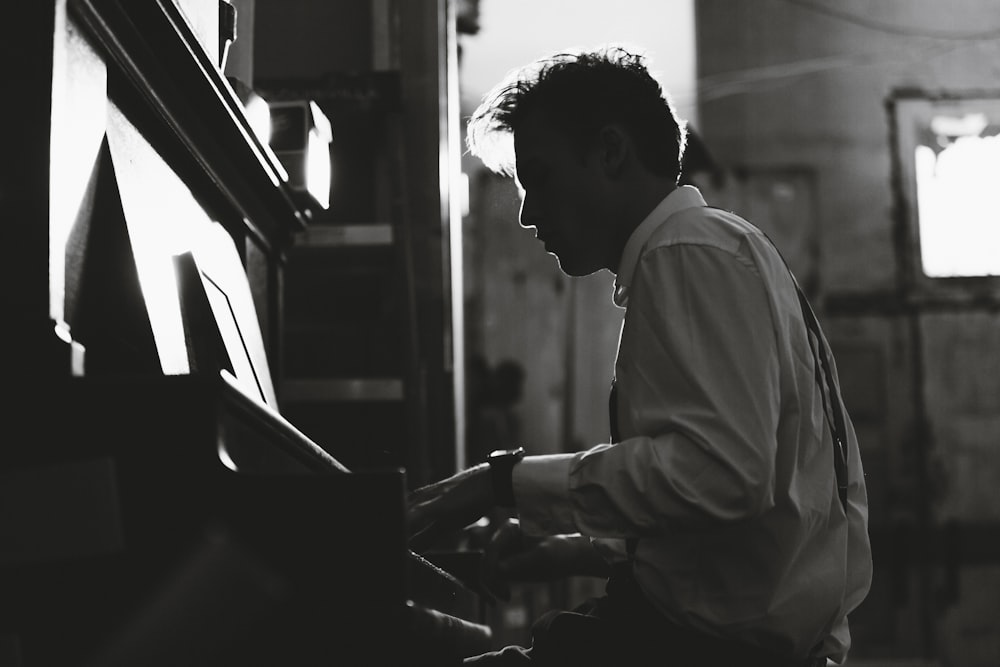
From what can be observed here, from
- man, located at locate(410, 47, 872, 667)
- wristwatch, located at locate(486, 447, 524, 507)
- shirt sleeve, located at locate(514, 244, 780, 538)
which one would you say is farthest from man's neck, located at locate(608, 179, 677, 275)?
wristwatch, located at locate(486, 447, 524, 507)

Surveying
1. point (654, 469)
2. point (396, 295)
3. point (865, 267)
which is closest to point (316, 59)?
point (396, 295)

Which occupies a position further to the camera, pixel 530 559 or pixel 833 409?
pixel 530 559

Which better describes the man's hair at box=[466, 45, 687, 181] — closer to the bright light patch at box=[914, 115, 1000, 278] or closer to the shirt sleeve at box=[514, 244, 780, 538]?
the shirt sleeve at box=[514, 244, 780, 538]

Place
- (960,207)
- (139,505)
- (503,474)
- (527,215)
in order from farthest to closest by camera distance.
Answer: (960,207) → (527,215) → (503,474) → (139,505)

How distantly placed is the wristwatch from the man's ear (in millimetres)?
510

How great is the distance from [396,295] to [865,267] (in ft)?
13.5

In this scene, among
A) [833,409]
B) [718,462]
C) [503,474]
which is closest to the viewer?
[718,462]

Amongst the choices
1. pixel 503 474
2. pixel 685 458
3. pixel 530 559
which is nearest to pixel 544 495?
pixel 503 474

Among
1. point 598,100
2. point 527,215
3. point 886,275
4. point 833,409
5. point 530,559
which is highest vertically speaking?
point 886,275

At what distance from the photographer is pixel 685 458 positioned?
121 cm

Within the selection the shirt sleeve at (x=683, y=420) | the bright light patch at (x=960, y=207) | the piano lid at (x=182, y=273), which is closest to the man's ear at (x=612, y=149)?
the shirt sleeve at (x=683, y=420)

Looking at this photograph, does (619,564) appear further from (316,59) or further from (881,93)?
(881,93)

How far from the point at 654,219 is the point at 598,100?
0.73 feet

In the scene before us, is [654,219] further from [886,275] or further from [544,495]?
[886,275]
